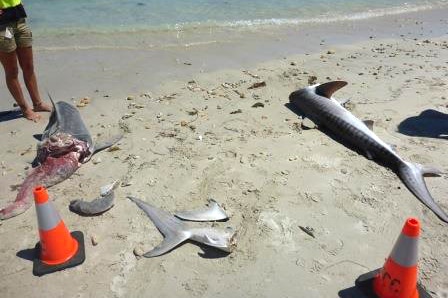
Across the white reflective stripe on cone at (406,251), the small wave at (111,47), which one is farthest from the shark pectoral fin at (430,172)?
the small wave at (111,47)

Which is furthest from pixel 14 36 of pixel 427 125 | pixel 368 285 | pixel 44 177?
pixel 427 125

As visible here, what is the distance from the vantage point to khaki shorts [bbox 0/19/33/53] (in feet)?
18.1

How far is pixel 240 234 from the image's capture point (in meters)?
3.90

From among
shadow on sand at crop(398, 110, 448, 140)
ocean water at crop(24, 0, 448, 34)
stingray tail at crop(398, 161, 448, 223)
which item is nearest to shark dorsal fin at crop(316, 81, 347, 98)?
shadow on sand at crop(398, 110, 448, 140)

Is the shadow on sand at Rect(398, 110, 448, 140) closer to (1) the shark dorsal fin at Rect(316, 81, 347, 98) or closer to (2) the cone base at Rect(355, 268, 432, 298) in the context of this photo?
(1) the shark dorsal fin at Rect(316, 81, 347, 98)

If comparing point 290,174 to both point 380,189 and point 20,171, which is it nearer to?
point 380,189

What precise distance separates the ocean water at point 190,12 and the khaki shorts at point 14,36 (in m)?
Result: 4.81

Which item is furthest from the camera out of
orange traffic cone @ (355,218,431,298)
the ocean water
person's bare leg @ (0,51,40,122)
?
the ocean water

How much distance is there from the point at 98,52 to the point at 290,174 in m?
5.90

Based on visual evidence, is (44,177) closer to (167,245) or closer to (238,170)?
(167,245)

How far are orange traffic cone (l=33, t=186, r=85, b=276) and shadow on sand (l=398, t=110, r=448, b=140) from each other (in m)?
4.30

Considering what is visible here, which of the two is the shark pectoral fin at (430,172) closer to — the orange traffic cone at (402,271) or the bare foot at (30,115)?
the orange traffic cone at (402,271)

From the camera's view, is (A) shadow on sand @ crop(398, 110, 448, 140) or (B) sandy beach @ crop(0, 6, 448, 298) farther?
(A) shadow on sand @ crop(398, 110, 448, 140)

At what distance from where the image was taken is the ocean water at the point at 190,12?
1101 cm
